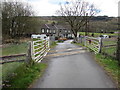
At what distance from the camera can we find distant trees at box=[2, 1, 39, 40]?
2298cm

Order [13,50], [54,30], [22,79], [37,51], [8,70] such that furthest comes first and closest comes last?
1. [54,30]
2. [13,50]
3. [37,51]
4. [8,70]
5. [22,79]

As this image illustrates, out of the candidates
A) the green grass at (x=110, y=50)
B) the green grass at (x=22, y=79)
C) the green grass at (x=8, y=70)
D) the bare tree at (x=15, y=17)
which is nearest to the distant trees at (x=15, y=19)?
the bare tree at (x=15, y=17)

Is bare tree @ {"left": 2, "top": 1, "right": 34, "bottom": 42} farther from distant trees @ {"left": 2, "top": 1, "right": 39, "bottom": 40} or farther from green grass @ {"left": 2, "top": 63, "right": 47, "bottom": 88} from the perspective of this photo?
green grass @ {"left": 2, "top": 63, "right": 47, "bottom": 88}

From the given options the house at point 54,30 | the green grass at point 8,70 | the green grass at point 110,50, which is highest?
the house at point 54,30

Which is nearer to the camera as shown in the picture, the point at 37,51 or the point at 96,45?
the point at 37,51

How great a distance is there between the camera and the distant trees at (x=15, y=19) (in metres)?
23.0

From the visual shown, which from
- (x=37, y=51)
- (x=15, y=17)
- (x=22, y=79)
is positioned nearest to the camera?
(x=22, y=79)

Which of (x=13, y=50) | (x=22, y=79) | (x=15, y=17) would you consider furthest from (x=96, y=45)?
(x=15, y=17)

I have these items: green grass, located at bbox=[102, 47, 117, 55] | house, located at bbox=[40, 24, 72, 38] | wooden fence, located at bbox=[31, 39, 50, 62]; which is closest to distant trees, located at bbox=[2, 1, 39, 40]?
wooden fence, located at bbox=[31, 39, 50, 62]

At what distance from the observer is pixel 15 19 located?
2591 cm

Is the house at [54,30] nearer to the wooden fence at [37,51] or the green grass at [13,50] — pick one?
the green grass at [13,50]

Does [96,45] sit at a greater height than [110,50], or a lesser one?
greater

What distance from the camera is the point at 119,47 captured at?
6629 mm

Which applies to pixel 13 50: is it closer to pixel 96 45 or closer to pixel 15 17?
pixel 96 45
